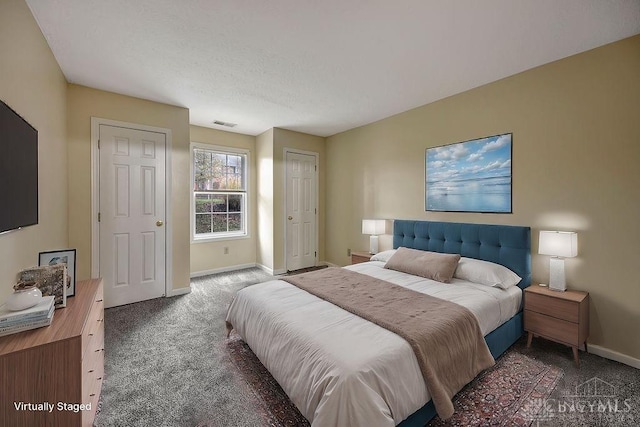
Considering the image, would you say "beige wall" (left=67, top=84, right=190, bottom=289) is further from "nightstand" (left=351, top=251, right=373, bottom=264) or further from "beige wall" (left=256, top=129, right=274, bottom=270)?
"nightstand" (left=351, top=251, right=373, bottom=264)

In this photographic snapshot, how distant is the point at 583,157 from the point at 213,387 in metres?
3.62

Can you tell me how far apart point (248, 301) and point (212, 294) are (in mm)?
1843

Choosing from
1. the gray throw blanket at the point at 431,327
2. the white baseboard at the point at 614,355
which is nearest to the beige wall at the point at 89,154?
the gray throw blanket at the point at 431,327

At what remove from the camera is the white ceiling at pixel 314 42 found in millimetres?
1837

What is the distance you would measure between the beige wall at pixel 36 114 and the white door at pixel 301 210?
3.01 m

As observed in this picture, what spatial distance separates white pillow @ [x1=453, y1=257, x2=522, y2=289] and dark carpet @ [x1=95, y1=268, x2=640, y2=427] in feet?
1.93

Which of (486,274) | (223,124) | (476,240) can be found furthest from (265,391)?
(223,124)

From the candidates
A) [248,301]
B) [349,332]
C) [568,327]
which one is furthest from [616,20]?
[248,301]

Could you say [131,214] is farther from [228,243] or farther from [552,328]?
[552,328]

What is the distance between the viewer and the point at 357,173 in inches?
184

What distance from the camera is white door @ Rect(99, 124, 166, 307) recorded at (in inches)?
126

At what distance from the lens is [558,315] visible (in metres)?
2.21

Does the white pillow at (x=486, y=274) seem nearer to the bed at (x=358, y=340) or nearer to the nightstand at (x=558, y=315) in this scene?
the bed at (x=358, y=340)

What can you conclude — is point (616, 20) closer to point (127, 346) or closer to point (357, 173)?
point (357, 173)
